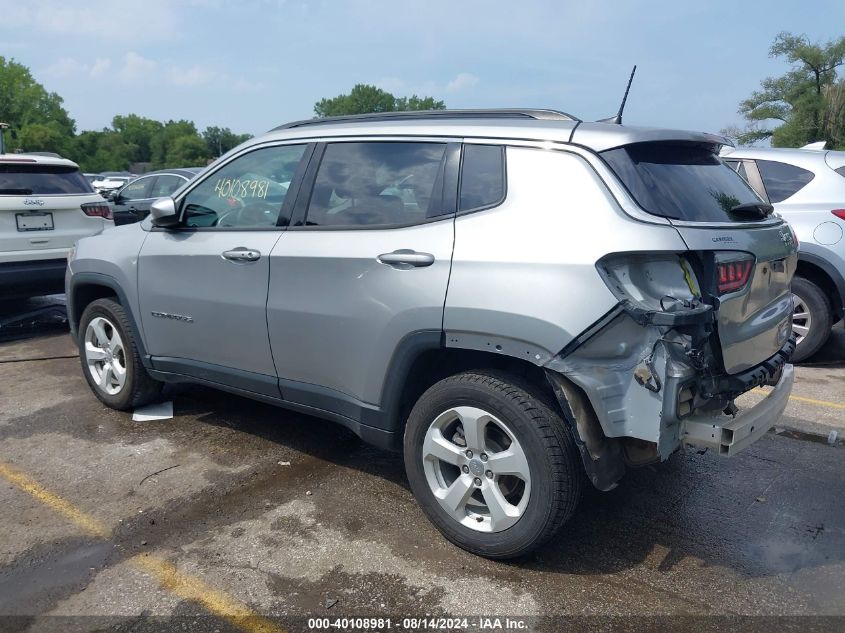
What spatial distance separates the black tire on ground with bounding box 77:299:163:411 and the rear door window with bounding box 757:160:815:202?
221 inches

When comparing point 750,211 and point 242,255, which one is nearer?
point 750,211

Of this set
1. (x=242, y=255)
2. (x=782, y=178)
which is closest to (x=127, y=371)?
(x=242, y=255)

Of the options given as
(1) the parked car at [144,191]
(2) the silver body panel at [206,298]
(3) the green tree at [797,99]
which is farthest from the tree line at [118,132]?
(2) the silver body panel at [206,298]

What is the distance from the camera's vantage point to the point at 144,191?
46.2 feet

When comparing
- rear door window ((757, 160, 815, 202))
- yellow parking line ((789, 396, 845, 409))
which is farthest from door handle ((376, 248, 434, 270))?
rear door window ((757, 160, 815, 202))

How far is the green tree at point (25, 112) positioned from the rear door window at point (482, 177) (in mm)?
81676

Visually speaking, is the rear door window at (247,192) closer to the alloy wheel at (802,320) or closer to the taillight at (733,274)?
the taillight at (733,274)

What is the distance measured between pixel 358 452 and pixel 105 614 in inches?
72.7

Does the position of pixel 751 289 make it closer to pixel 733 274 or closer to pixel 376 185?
pixel 733 274

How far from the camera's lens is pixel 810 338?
647 centimetres

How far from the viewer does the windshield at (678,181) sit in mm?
2971

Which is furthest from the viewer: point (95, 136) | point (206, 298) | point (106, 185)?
point (95, 136)

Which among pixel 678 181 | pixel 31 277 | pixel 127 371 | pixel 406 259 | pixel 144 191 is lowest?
pixel 127 371

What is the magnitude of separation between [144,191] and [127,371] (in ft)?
33.7
